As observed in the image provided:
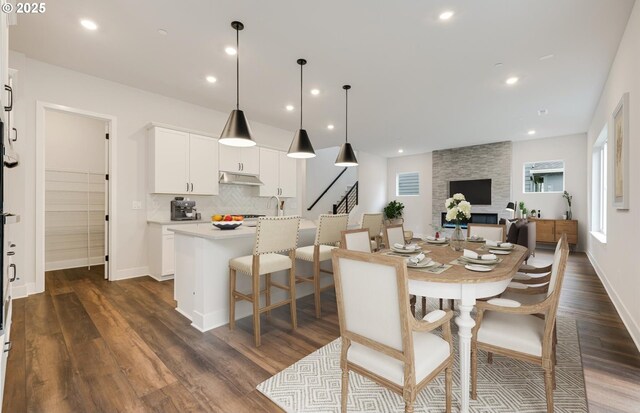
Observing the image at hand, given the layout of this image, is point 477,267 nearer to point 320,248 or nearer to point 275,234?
point 275,234

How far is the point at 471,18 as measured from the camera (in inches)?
105

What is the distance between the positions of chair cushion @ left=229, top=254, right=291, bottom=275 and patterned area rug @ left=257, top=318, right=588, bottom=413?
80cm

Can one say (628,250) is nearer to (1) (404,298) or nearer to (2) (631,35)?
(2) (631,35)

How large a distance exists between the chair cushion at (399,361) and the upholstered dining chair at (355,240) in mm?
1071

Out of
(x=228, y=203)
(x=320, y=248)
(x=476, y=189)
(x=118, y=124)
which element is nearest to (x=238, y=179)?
(x=228, y=203)

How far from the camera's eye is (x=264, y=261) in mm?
2596

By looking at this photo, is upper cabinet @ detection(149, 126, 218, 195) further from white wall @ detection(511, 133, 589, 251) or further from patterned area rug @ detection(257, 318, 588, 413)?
white wall @ detection(511, 133, 589, 251)

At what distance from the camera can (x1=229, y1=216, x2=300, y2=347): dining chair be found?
241 centimetres

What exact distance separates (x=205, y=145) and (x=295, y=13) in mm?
2960

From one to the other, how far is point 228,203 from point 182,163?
121cm

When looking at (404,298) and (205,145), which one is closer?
(404,298)

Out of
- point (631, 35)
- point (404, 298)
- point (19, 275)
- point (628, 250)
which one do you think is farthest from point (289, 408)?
point (631, 35)

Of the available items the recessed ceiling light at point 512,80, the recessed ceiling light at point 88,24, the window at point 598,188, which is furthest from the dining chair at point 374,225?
the window at point 598,188

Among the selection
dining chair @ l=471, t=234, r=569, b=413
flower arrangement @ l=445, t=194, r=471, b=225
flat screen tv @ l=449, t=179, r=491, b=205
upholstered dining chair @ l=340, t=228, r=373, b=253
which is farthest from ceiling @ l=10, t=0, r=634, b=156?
flat screen tv @ l=449, t=179, r=491, b=205
